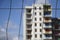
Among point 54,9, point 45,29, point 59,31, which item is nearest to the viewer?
point 54,9

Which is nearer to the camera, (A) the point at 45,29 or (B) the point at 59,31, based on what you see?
(B) the point at 59,31

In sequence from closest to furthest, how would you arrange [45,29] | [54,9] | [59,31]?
1. [54,9]
2. [59,31]
3. [45,29]

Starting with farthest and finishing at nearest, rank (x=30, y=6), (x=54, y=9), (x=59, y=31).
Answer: (x=59, y=31), (x=30, y=6), (x=54, y=9)

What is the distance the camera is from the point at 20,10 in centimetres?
312

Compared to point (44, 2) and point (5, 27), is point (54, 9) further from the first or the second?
point (5, 27)

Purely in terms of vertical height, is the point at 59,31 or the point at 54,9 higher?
the point at 54,9

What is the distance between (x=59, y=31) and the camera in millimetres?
4094

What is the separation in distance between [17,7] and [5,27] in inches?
12.5

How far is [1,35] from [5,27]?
0.39 ft

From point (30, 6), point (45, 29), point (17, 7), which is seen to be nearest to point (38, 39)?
point (45, 29)

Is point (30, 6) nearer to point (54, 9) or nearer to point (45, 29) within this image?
point (54, 9)

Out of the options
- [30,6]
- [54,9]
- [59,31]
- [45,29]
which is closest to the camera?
[54,9]

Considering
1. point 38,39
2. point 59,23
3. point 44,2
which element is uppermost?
point 44,2

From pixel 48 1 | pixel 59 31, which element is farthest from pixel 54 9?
pixel 59 31
